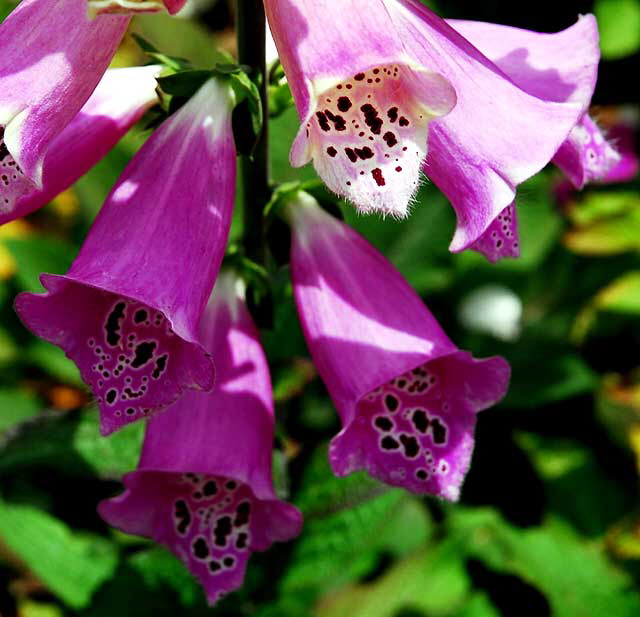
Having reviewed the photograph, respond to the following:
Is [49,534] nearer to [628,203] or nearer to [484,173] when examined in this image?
[484,173]

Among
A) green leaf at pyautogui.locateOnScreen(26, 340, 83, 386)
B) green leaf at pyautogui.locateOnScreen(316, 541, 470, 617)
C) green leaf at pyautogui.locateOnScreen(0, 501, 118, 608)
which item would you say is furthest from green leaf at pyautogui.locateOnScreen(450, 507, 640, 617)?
green leaf at pyautogui.locateOnScreen(26, 340, 83, 386)

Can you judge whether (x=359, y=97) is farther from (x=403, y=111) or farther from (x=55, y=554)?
(x=55, y=554)

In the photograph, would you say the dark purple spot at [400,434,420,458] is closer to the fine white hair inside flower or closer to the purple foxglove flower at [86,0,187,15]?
the fine white hair inside flower

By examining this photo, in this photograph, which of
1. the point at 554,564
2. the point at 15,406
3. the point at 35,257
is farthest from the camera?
the point at 15,406

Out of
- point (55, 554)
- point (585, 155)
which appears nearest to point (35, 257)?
point (55, 554)

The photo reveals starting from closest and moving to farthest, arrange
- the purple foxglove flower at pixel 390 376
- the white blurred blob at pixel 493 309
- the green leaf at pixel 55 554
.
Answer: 1. the purple foxglove flower at pixel 390 376
2. the green leaf at pixel 55 554
3. the white blurred blob at pixel 493 309

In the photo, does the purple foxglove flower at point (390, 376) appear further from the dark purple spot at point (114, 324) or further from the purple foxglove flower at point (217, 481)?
the dark purple spot at point (114, 324)

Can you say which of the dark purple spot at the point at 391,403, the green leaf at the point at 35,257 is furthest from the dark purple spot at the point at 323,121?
the green leaf at the point at 35,257
